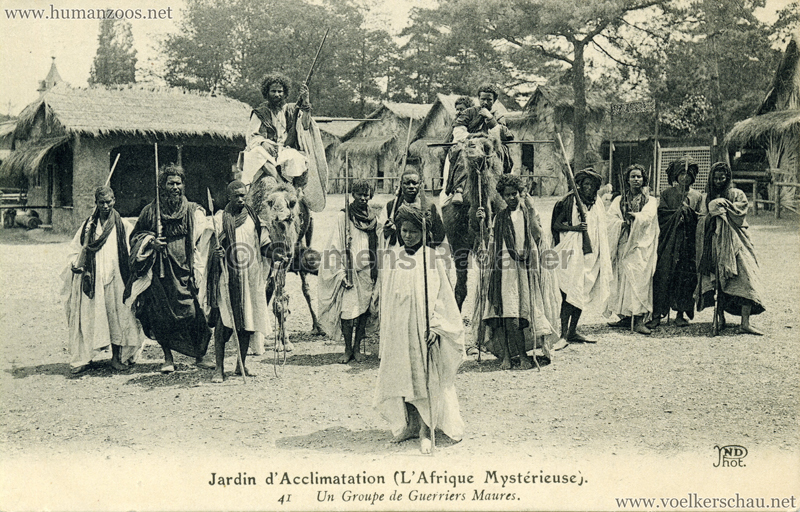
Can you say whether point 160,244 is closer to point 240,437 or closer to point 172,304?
point 172,304

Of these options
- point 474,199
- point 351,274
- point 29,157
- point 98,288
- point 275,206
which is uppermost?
point 29,157

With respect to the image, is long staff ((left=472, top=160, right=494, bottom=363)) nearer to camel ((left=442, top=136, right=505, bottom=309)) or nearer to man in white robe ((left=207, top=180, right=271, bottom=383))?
camel ((left=442, top=136, right=505, bottom=309))

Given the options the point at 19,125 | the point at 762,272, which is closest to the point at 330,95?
the point at 19,125

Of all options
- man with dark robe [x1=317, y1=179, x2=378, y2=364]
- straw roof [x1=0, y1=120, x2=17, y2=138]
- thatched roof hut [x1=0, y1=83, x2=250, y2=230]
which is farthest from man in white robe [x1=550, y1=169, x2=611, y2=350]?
straw roof [x1=0, y1=120, x2=17, y2=138]

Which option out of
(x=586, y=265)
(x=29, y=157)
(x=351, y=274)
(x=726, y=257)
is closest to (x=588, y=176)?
(x=586, y=265)

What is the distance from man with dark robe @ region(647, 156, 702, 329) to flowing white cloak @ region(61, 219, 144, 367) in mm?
6044

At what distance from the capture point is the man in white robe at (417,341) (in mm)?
4418

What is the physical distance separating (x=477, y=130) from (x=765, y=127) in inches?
500

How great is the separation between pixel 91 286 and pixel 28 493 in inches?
84.9

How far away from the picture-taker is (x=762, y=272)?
10977 millimetres

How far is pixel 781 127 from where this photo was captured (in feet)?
53.8

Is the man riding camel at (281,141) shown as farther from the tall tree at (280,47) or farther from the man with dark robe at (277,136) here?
the tall tree at (280,47)

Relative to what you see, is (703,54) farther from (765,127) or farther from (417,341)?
(417,341)

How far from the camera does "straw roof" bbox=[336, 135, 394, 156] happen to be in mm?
26623
